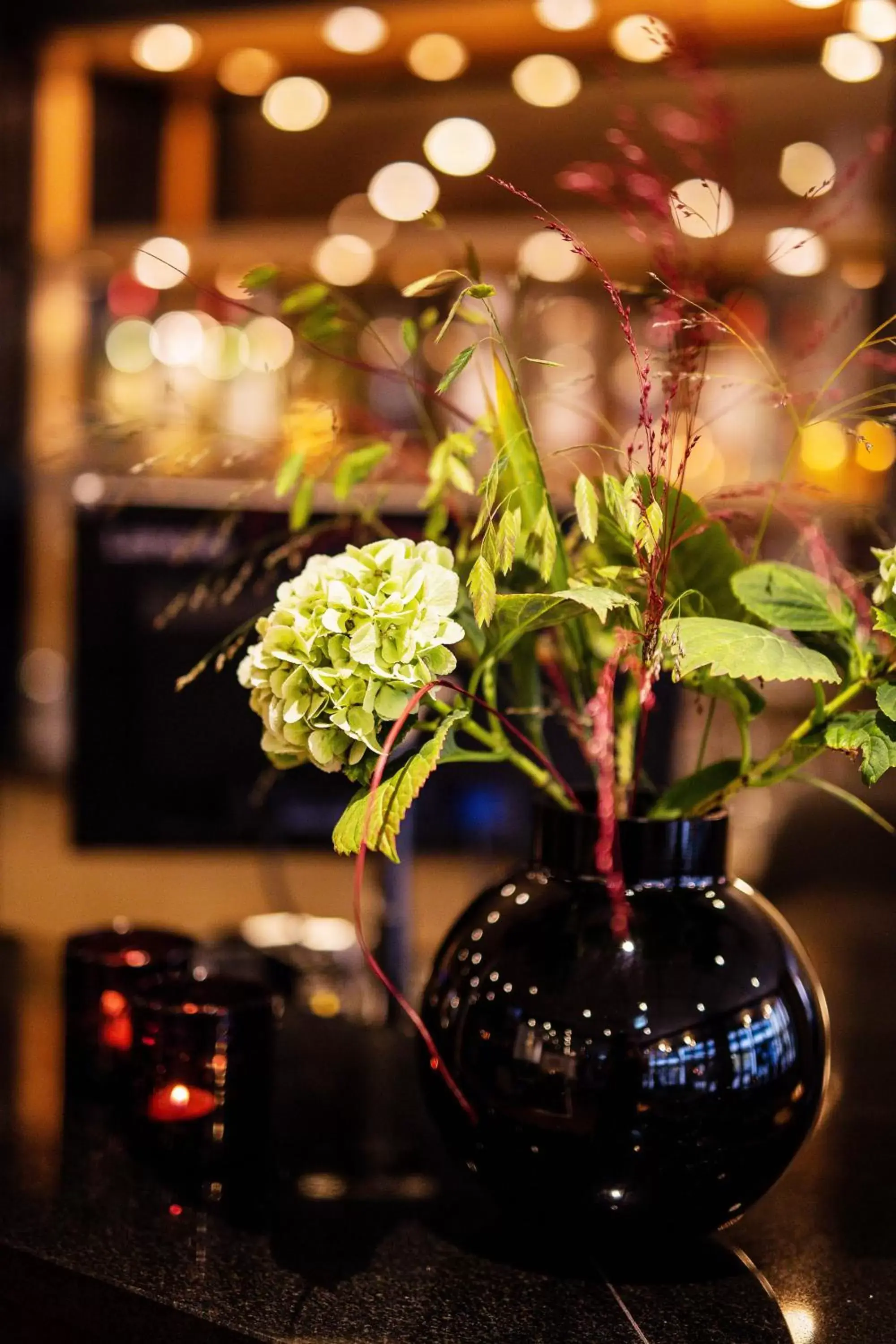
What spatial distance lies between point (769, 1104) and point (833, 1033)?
18.4 inches

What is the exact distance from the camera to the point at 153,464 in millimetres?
797

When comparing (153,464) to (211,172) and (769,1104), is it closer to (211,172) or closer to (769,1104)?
(769,1104)

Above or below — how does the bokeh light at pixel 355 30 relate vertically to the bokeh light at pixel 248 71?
below

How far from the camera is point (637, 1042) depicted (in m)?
0.72

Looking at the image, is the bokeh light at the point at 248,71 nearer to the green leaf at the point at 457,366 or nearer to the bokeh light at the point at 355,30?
the bokeh light at the point at 355,30

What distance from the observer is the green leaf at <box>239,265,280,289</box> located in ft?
2.58

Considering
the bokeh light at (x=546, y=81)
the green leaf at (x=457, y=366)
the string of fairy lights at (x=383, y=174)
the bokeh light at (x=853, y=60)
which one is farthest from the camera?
the bokeh light at (x=546, y=81)

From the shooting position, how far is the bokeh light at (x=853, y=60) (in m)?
2.79

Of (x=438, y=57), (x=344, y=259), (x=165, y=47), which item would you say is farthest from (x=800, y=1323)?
(x=165, y=47)

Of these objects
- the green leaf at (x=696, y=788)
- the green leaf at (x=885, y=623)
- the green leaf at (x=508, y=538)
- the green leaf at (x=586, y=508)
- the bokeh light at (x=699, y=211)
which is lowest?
the green leaf at (x=696, y=788)

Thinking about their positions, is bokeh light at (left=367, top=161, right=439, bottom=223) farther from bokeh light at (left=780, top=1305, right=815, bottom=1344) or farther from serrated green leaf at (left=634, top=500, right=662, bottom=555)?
bokeh light at (left=780, top=1305, right=815, bottom=1344)

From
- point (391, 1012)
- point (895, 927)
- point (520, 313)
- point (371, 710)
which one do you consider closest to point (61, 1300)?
point (371, 710)

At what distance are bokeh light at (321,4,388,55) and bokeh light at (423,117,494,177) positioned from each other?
0.27 meters

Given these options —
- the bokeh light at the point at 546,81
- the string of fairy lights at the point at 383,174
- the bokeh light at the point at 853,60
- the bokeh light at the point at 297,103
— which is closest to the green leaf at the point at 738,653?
the string of fairy lights at the point at 383,174
